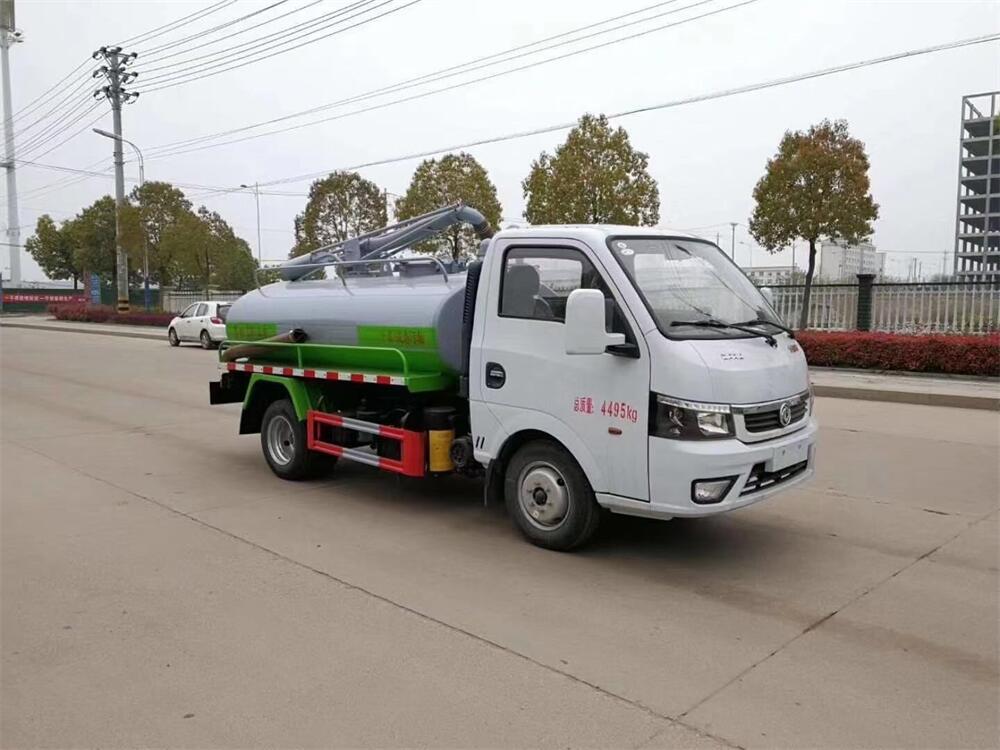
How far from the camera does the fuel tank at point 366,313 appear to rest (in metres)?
6.22

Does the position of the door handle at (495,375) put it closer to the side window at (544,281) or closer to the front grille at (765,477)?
the side window at (544,281)

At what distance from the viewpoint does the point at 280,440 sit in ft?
26.4

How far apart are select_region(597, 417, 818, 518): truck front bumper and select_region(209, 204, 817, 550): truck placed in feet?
0.04

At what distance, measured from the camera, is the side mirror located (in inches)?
191

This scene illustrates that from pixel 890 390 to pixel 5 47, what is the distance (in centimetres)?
8586

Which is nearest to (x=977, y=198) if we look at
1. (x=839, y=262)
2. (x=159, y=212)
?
(x=839, y=262)

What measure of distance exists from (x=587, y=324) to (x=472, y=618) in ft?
5.99

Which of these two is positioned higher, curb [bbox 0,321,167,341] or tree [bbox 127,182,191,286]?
tree [bbox 127,182,191,286]

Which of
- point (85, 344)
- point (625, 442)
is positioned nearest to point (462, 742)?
point (625, 442)

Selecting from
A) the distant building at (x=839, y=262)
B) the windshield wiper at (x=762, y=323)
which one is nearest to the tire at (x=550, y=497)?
the windshield wiper at (x=762, y=323)

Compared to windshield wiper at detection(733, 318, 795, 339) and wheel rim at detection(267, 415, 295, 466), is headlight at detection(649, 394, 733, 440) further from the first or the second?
wheel rim at detection(267, 415, 295, 466)

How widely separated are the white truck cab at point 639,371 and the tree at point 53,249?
78849 mm

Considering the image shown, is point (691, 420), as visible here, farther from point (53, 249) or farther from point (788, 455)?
point (53, 249)

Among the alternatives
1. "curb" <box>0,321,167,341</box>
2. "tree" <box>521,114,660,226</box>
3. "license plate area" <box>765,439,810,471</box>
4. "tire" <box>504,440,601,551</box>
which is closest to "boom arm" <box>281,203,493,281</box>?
"tire" <box>504,440,601,551</box>
